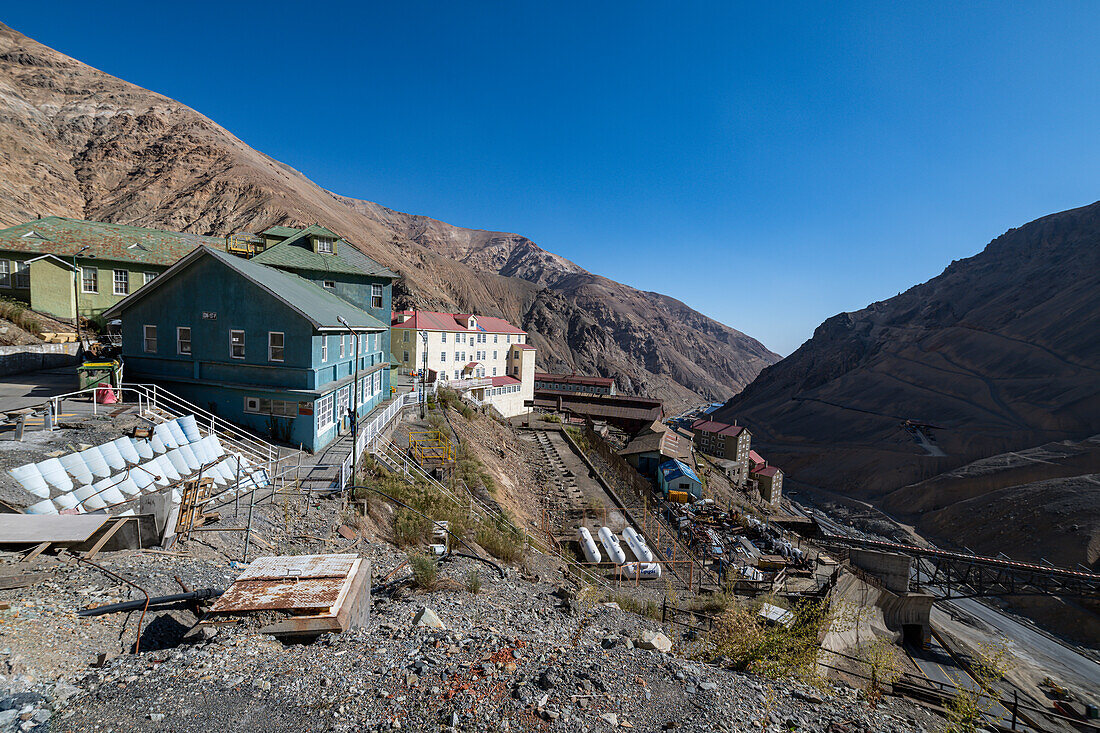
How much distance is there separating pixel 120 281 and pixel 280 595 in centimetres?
3345

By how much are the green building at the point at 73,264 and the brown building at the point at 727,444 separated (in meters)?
55.2

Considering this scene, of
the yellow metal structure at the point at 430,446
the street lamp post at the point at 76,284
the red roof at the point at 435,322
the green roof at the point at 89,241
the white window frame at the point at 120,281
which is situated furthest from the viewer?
the red roof at the point at 435,322

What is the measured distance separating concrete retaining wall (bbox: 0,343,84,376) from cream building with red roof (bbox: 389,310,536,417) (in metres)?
16.9

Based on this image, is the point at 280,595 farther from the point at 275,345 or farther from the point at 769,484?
the point at 769,484

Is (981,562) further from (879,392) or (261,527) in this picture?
(879,392)

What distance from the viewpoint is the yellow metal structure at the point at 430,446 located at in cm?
1895

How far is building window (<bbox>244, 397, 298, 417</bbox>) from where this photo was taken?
17.0 m

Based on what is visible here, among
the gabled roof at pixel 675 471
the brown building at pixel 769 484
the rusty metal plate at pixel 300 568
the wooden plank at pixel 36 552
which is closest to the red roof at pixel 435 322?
the gabled roof at pixel 675 471

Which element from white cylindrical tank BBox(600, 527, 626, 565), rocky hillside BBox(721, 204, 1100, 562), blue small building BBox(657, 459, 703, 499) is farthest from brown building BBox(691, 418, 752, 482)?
white cylindrical tank BBox(600, 527, 626, 565)

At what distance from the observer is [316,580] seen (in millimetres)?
6676

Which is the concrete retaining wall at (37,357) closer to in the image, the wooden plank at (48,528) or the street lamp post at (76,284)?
the street lamp post at (76,284)

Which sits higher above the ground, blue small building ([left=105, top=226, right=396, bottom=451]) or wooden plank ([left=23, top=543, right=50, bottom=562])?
blue small building ([left=105, top=226, right=396, bottom=451])

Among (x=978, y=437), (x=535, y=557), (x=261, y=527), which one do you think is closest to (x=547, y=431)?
(x=535, y=557)

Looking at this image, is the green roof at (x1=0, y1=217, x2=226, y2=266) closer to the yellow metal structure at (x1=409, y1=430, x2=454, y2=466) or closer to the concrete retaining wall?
the concrete retaining wall
